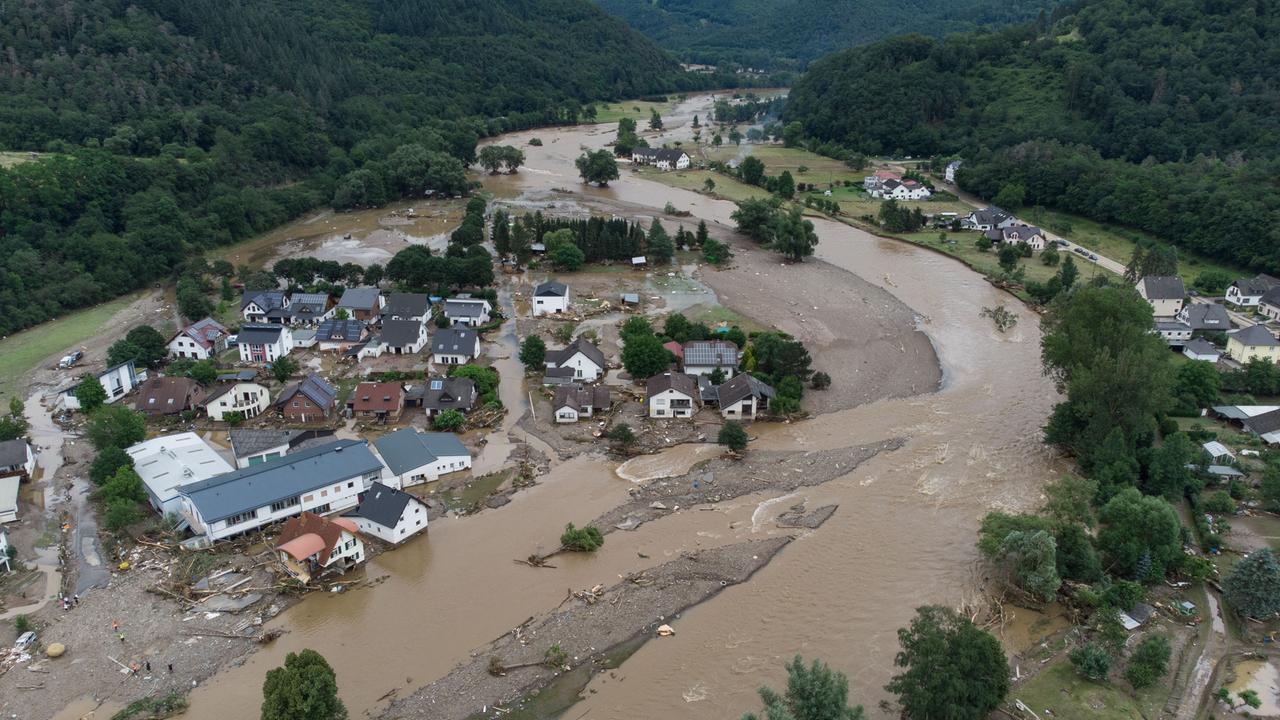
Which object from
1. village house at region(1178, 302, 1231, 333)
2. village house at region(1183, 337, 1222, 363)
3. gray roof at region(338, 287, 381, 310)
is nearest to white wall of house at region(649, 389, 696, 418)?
gray roof at region(338, 287, 381, 310)

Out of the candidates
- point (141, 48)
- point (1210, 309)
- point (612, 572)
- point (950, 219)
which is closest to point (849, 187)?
point (950, 219)

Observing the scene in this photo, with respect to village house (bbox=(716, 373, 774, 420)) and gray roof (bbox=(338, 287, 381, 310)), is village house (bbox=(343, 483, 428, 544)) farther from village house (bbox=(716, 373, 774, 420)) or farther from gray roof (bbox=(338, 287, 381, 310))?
gray roof (bbox=(338, 287, 381, 310))

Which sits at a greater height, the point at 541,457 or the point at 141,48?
the point at 141,48

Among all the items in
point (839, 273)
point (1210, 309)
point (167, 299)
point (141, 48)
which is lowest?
point (167, 299)

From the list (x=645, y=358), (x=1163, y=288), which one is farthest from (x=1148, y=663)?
(x=1163, y=288)

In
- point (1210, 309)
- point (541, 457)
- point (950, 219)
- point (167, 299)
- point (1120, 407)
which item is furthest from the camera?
point (950, 219)

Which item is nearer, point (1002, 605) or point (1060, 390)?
point (1002, 605)

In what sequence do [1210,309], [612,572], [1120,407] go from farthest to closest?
1. [1210,309]
2. [1120,407]
3. [612,572]

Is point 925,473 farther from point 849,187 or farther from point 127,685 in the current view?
point 849,187
